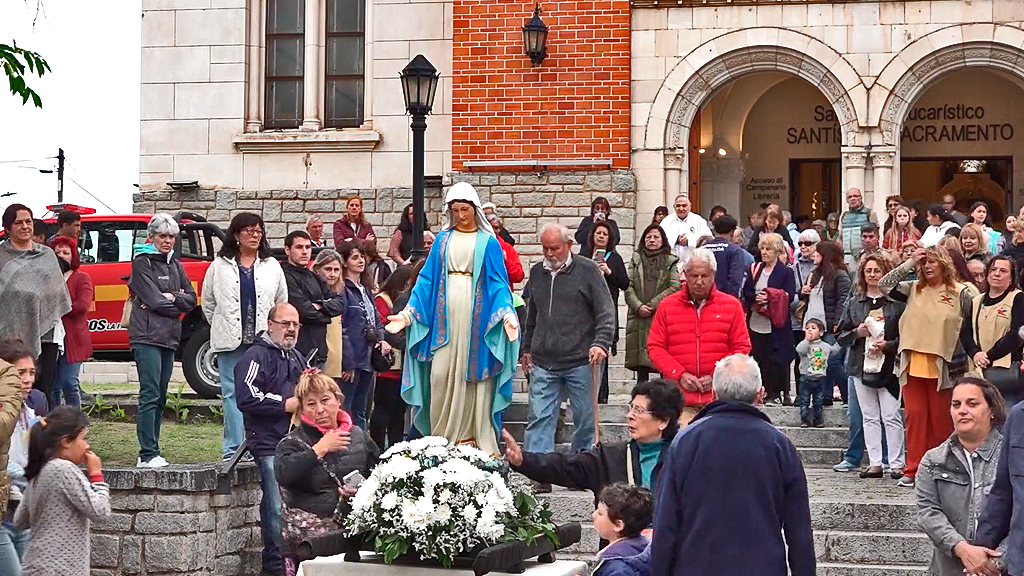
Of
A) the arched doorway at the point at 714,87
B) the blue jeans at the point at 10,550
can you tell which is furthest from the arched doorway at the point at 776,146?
the blue jeans at the point at 10,550

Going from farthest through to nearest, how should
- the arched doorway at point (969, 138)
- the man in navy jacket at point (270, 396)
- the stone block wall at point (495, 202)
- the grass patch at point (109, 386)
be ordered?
the arched doorway at point (969, 138)
the stone block wall at point (495, 202)
the grass patch at point (109, 386)
the man in navy jacket at point (270, 396)

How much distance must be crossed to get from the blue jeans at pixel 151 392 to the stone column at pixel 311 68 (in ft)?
33.8

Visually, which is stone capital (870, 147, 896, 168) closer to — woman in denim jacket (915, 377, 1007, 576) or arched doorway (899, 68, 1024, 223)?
arched doorway (899, 68, 1024, 223)

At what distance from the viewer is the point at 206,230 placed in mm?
15086

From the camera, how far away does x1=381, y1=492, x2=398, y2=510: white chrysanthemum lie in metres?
6.40

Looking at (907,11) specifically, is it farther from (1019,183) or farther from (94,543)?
(94,543)

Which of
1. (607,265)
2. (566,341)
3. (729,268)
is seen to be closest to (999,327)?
(566,341)

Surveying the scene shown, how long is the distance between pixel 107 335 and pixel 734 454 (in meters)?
9.93

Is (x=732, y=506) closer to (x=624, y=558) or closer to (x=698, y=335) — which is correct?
(x=624, y=558)

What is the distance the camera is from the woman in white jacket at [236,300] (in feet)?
35.1

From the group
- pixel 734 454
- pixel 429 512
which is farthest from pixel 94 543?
pixel 734 454

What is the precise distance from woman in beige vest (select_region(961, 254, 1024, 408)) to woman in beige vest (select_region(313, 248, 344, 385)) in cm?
436

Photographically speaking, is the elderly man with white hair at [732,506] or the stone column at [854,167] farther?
the stone column at [854,167]

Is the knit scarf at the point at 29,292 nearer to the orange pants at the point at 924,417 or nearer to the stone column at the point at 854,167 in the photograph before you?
the orange pants at the point at 924,417
